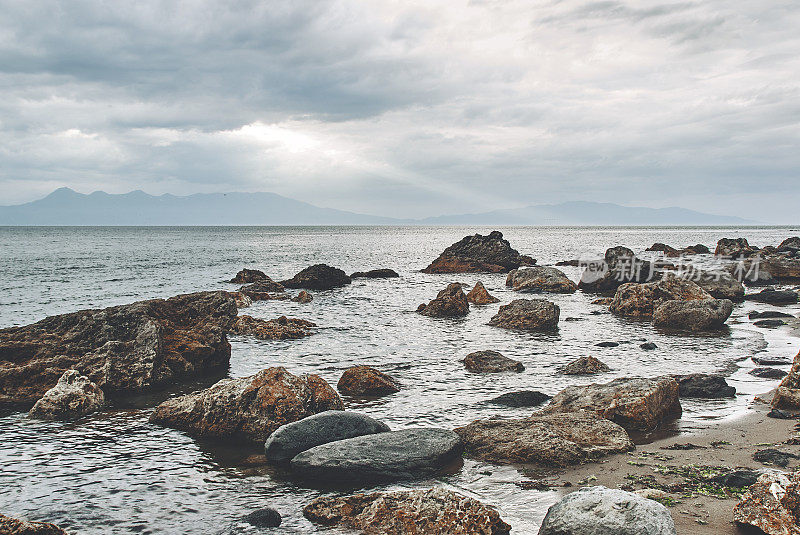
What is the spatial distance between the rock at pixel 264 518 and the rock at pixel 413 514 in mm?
396

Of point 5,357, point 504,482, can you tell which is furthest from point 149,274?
point 504,482

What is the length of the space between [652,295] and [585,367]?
45.3ft

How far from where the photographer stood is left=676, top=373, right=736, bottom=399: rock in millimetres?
12758

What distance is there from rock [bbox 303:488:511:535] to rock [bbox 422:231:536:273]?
164 ft

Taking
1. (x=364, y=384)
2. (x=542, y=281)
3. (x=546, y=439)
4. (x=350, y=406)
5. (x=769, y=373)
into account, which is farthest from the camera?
(x=542, y=281)

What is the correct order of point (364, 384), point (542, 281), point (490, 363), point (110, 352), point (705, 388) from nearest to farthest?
point (705, 388), point (364, 384), point (110, 352), point (490, 363), point (542, 281)

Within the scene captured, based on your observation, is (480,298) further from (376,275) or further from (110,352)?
(110,352)

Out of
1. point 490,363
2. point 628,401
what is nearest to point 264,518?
point 628,401

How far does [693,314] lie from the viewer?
74.7 ft

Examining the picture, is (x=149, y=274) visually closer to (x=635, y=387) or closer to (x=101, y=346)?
(x=101, y=346)

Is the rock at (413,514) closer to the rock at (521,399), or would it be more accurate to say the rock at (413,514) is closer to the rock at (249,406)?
the rock at (249,406)

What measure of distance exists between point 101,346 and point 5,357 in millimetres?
2306

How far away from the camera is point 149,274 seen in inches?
2078

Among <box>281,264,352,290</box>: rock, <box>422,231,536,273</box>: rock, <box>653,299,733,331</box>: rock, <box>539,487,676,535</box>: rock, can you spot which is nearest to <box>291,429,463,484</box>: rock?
<box>539,487,676,535</box>: rock
